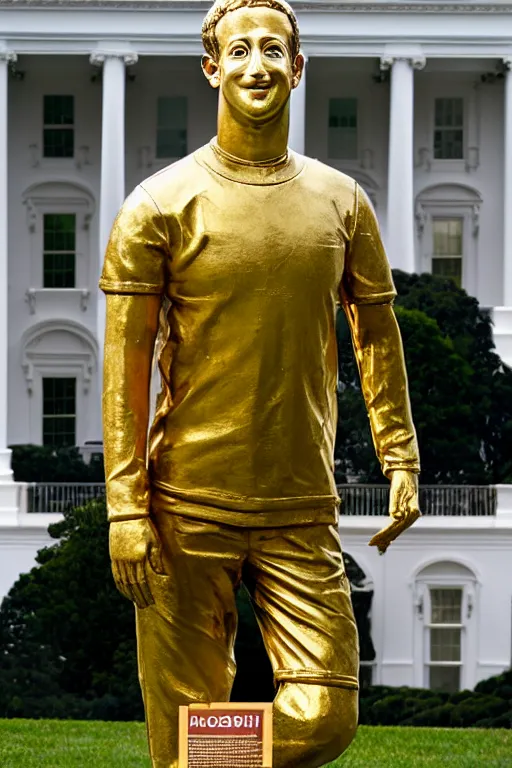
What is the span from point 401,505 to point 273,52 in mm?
1795

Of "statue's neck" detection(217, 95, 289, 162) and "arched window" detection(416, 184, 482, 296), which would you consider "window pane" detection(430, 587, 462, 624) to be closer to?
"arched window" detection(416, 184, 482, 296)

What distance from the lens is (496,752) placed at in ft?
80.1

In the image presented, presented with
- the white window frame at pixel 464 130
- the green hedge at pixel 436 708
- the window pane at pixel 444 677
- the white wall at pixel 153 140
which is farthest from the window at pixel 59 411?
the green hedge at pixel 436 708

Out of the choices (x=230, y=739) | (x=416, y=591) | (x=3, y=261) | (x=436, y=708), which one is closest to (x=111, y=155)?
(x=3, y=261)

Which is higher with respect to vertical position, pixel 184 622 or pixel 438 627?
pixel 184 622

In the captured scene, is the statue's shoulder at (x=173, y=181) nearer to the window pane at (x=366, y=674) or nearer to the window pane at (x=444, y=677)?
the window pane at (x=366, y=674)

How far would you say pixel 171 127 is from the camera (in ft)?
203

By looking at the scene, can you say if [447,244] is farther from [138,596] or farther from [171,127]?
[138,596]

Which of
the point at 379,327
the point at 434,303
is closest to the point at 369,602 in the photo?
the point at 434,303

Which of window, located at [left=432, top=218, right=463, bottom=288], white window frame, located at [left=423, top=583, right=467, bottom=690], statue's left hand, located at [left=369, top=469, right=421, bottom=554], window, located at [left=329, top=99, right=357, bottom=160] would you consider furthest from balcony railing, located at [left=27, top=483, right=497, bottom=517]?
statue's left hand, located at [left=369, top=469, right=421, bottom=554]

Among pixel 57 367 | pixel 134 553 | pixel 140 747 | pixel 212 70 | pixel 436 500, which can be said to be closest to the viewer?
pixel 134 553

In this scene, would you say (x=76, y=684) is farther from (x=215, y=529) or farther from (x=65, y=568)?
(x=215, y=529)

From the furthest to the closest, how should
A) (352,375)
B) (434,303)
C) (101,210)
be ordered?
1. (101,210)
2. (434,303)
3. (352,375)

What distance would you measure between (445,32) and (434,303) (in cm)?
1410
